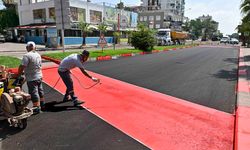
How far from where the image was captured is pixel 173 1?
118812 mm

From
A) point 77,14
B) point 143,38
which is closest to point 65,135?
point 143,38

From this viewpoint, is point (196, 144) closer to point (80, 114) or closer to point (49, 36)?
point (80, 114)

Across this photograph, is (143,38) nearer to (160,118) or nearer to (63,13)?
(63,13)

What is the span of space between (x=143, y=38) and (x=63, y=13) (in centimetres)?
1083

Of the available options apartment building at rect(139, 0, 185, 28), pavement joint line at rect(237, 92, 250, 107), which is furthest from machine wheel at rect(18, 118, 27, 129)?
apartment building at rect(139, 0, 185, 28)

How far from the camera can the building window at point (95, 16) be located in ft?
155

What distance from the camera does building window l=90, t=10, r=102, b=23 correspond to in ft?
155

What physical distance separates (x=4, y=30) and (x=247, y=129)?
53.8 meters

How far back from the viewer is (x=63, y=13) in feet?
56.7

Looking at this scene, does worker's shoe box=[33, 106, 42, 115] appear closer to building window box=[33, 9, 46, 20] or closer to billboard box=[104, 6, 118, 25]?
→ building window box=[33, 9, 46, 20]

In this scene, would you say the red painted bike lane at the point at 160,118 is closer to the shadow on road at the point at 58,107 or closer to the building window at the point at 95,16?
the shadow on road at the point at 58,107

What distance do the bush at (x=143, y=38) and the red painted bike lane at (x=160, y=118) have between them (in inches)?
688

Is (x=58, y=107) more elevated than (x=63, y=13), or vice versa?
(x=63, y=13)

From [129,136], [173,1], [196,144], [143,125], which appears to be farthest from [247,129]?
[173,1]
